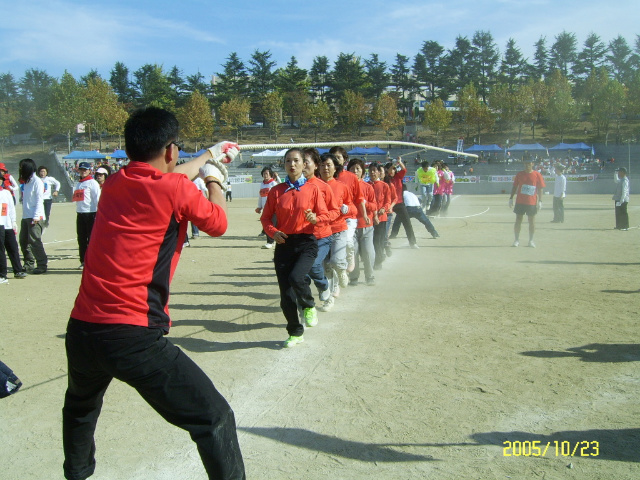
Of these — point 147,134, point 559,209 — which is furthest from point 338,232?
point 559,209

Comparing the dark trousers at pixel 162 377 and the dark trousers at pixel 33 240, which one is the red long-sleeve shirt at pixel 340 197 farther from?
the dark trousers at pixel 33 240

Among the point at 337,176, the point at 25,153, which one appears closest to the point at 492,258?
the point at 337,176

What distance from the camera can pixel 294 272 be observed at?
587cm

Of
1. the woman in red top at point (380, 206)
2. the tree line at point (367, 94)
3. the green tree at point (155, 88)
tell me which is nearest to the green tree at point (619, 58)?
the tree line at point (367, 94)

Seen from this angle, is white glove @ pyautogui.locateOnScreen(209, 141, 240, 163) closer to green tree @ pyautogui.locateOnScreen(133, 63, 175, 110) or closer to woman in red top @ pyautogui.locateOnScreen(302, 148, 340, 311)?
woman in red top @ pyautogui.locateOnScreen(302, 148, 340, 311)

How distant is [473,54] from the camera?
89.8m

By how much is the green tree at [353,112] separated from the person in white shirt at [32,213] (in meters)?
65.9

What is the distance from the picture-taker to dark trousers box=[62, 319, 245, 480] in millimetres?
2580

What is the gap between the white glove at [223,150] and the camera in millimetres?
3098

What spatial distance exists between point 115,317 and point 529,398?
3.23 metres

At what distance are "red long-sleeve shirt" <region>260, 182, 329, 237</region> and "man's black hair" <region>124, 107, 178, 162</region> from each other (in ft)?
10.6

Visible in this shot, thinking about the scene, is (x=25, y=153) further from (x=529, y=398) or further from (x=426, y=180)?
(x=529, y=398)

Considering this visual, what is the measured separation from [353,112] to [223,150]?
2862 inches

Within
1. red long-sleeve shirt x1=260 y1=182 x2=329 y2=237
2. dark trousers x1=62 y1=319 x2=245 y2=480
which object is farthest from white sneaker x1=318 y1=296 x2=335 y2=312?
dark trousers x1=62 y1=319 x2=245 y2=480
